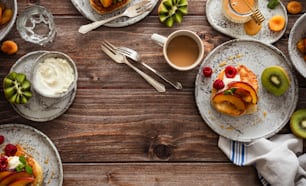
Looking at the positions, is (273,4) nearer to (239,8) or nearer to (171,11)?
(239,8)

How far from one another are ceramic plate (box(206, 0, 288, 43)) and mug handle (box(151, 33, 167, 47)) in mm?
186

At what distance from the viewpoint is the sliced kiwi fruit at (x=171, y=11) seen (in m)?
1.77

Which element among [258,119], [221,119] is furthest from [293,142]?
[221,119]

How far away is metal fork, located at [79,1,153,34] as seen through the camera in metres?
1.77

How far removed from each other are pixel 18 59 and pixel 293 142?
98 centimetres

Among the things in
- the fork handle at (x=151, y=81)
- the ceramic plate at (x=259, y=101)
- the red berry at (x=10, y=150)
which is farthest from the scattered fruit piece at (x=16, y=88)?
the ceramic plate at (x=259, y=101)

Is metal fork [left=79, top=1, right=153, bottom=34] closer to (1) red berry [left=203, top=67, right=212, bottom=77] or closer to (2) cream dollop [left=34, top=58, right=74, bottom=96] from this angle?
(2) cream dollop [left=34, top=58, right=74, bottom=96]

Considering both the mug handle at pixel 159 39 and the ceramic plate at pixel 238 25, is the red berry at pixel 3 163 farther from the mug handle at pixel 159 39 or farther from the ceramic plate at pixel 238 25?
the ceramic plate at pixel 238 25

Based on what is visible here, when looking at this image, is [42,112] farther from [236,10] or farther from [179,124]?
[236,10]

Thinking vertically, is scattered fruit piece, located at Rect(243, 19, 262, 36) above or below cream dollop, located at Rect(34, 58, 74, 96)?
above

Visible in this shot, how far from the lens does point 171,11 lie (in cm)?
177

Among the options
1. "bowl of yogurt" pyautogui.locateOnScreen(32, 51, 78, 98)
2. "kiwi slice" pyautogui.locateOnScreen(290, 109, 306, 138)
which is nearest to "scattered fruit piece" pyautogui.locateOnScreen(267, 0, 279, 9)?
"kiwi slice" pyautogui.locateOnScreen(290, 109, 306, 138)

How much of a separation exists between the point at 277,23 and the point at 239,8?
0.15 metres

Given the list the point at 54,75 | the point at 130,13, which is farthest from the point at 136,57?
the point at 54,75
